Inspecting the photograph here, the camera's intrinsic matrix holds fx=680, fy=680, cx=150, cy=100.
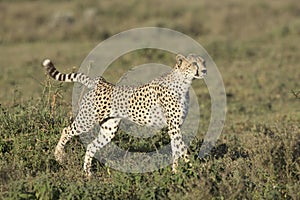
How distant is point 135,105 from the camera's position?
22.3 ft

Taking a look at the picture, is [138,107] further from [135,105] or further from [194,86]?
[194,86]

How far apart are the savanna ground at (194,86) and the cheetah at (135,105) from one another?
7.3 inches

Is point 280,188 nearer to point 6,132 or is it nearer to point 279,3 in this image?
point 6,132

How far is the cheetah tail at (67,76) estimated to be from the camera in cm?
669

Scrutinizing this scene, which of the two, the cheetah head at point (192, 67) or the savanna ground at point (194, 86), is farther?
the cheetah head at point (192, 67)

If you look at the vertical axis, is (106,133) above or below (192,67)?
below

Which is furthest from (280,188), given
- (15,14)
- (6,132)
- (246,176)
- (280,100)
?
(15,14)

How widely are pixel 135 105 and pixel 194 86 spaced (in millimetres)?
5924

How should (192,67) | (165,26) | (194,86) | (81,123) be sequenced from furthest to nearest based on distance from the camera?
(165,26)
(194,86)
(81,123)
(192,67)

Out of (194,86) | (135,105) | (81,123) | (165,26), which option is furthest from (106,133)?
(165,26)

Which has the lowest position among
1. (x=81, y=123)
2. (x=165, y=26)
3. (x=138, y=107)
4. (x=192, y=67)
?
(x=81, y=123)

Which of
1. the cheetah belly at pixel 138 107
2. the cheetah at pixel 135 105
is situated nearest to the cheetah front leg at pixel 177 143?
the cheetah at pixel 135 105

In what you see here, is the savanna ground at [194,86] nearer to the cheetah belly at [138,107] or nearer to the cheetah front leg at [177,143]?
the cheetah front leg at [177,143]

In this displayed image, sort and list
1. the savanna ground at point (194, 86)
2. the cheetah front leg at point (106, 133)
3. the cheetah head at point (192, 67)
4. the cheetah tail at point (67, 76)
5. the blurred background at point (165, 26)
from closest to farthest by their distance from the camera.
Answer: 1. the savanna ground at point (194, 86)
2. the cheetah head at point (192, 67)
3. the cheetah tail at point (67, 76)
4. the cheetah front leg at point (106, 133)
5. the blurred background at point (165, 26)
